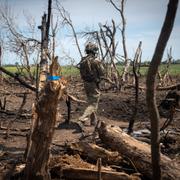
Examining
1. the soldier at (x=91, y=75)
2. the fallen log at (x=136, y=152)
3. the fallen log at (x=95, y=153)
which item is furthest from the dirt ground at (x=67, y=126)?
the fallen log at (x=136, y=152)

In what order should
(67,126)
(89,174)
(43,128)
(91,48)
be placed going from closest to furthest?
(43,128), (89,174), (91,48), (67,126)

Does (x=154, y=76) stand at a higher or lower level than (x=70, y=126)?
higher

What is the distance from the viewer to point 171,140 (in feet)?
25.1

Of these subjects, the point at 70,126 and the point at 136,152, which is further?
the point at 70,126

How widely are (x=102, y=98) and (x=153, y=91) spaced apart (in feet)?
38.4

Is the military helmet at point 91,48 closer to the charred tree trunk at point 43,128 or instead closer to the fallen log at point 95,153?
the fallen log at point 95,153

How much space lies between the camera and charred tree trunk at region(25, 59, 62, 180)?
16.4ft

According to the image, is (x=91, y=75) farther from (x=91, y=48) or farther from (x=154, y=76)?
(x=154, y=76)

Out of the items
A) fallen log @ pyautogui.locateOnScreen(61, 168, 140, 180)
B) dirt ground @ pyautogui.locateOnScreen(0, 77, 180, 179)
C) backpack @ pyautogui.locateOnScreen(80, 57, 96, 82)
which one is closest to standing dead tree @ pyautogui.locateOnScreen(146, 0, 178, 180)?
fallen log @ pyautogui.locateOnScreen(61, 168, 140, 180)

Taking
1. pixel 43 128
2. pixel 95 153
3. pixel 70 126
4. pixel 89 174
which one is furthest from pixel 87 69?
pixel 43 128

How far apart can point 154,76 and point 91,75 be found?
5612 mm

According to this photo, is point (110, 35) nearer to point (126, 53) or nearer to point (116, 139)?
point (126, 53)

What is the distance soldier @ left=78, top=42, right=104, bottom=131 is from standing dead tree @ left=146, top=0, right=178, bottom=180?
5.22 meters

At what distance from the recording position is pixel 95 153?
599cm
